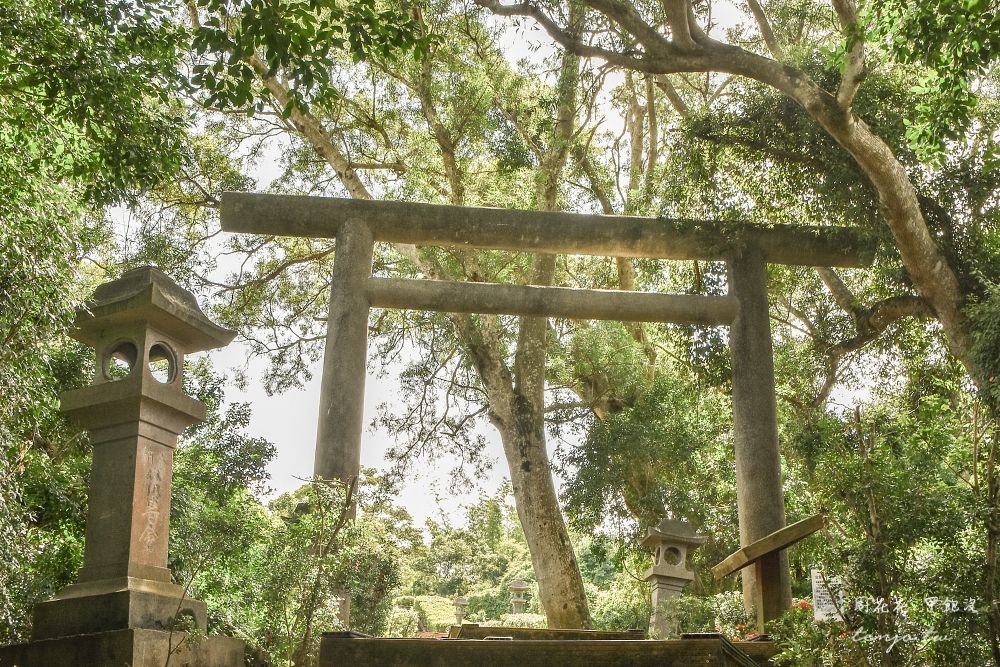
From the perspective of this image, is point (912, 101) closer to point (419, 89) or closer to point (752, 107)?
point (752, 107)

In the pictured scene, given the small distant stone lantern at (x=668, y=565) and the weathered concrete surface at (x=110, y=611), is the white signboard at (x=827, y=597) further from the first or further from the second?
the weathered concrete surface at (x=110, y=611)

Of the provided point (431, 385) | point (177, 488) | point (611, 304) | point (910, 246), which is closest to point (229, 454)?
point (177, 488)

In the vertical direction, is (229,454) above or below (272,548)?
above

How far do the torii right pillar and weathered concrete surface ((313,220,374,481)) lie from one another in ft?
12.1

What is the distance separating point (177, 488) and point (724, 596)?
548 cm

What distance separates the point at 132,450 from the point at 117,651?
4.02 ft

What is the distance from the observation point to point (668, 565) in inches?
328

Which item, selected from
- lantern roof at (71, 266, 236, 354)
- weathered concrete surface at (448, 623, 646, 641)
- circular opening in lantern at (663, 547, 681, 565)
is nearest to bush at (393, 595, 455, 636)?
circular opening in lantern at (663, 547, 681, 565)

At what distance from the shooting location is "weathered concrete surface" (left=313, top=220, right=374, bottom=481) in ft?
28.1

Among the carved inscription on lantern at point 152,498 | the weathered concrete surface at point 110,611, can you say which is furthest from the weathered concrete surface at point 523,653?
the carved inscription on lantern at point 152,498

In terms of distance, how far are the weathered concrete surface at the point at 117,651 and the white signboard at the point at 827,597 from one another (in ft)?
11.6

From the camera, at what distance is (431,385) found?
13797mm

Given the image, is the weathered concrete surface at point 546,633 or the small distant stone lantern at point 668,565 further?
the small distant stone lantern at point 668,565

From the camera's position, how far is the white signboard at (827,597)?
510cm
